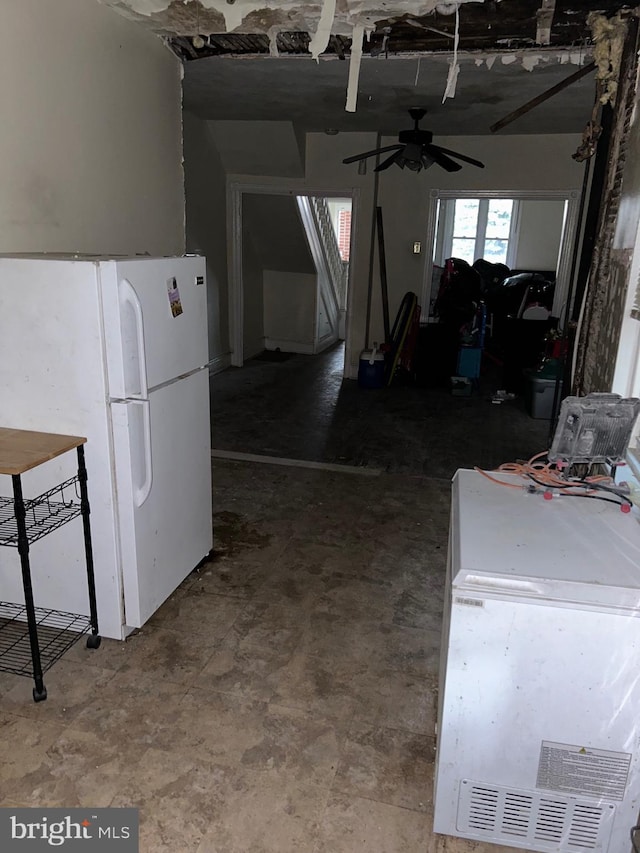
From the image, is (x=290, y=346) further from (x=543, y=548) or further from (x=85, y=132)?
(x=543, y=548)

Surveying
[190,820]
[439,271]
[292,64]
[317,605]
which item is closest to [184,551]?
[317,605]

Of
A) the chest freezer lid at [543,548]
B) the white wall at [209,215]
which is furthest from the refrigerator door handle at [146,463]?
the white wall at [209,215]

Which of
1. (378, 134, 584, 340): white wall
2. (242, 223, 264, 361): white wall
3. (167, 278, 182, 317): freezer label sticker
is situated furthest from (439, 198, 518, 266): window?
(167, 278, 182, 317): freezer label sticker

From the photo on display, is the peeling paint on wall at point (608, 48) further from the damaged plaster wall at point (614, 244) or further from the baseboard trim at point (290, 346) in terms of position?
the baseboard trim at point (290, 346)

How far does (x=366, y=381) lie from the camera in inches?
260

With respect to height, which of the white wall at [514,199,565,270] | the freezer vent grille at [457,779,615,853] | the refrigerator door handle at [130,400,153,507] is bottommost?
the freezer vent grille at [457,779,615,853]

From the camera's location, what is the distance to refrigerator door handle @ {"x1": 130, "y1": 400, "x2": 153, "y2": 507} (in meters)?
2.22

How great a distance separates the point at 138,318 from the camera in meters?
2.14

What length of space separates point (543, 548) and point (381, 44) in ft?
8.84

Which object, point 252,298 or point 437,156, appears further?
point 252,298

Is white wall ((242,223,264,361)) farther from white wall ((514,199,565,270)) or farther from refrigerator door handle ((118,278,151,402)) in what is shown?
refrigerator door handle ((118,278,151,402))

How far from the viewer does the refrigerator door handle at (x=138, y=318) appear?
2.07 meters

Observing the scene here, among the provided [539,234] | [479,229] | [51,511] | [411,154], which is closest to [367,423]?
[411,154]

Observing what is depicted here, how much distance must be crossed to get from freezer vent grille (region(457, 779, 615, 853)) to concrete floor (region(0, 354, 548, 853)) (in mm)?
97
